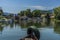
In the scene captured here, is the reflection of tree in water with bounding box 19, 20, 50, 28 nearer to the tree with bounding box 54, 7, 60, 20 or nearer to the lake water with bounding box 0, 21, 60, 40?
the lake water with bounding box 0, 21, 60, 40

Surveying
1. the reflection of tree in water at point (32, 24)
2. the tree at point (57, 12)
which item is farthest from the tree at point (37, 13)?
the tree at point (57, 12)

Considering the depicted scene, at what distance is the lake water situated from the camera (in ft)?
8.54

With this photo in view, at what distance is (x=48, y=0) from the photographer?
8.77 feet

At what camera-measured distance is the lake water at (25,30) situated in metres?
2.60

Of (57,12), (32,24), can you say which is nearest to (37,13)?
(32,24)

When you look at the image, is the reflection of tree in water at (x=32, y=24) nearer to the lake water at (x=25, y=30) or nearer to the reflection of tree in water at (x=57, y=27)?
the lake water at (x=25, y=30)

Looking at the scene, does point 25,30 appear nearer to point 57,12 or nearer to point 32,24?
point 32,24

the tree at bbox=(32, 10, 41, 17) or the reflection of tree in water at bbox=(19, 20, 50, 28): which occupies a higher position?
the tree at bbox=(32, 10, 41, 17)

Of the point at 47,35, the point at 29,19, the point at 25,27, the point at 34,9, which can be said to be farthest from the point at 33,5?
the point at 47,35

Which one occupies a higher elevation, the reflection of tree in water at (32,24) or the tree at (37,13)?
the tree at (37,13)

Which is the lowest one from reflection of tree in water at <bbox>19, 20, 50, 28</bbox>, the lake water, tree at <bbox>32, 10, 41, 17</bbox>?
the lake water

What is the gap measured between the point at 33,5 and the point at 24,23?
377 mm

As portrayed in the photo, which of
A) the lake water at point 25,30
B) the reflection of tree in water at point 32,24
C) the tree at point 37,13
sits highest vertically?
the tree at point 37,13

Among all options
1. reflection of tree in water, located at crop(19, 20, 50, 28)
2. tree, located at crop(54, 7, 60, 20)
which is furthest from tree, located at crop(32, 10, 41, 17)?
tree, located at crop(54, 7, 60, 20)
